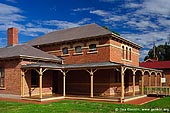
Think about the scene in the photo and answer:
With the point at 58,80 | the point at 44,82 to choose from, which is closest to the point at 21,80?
the point at 44,82

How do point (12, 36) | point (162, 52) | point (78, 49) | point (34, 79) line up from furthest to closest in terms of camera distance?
point (162, 52)
point (12, 36)
point (78, 49)
point (34, 79)

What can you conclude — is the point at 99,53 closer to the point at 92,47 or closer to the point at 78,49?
the point at 92,47

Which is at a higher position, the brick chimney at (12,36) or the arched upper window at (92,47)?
Result: the brick chimney at (12,36)

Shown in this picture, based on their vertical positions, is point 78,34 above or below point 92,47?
above

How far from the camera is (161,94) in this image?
23062mm

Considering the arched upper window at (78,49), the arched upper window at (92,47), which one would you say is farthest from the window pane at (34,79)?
the arched upper window at (92,47)

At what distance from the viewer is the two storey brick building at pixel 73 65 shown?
21.2 metres

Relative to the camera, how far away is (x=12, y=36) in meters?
27.1

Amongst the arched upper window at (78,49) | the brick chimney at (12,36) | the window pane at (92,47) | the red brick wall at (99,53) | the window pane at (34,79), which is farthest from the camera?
the brick chimney at (12,36)

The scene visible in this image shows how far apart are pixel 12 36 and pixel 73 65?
8840 millimetres

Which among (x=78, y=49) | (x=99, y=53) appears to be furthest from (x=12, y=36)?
(x=99, y=53)

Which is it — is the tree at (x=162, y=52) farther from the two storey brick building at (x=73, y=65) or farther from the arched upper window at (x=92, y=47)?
the arched upper window at (x=92, y=47)

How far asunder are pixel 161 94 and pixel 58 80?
1128 cm

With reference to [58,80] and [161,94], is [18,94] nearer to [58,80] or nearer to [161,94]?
[58,80]
